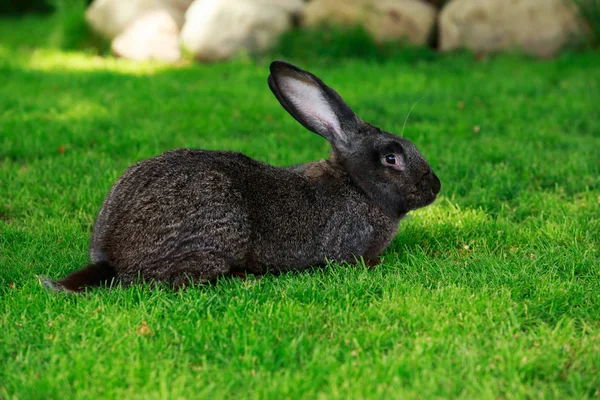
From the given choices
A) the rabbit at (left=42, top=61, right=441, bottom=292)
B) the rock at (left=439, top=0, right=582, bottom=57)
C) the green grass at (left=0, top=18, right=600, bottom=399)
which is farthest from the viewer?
the rock at (left=439, top=0, right=582, bottom=57)

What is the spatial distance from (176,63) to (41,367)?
29.8 feet

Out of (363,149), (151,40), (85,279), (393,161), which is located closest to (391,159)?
(393,161)

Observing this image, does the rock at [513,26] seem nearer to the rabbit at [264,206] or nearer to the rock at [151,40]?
the rock at [151,40]

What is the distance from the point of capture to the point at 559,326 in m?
3.72

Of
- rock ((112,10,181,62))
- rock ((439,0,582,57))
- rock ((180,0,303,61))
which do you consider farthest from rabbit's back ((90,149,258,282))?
rock ((439,0,582,57))

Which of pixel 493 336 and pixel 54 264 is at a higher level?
pixel 493 336

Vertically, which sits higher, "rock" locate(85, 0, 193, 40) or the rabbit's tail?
"rock" locate(85, 0, 193, 40)

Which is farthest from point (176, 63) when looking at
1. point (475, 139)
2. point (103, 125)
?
point (475, 139)

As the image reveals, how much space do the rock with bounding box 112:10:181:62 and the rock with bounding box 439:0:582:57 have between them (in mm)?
4512

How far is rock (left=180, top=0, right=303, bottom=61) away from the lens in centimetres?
1177

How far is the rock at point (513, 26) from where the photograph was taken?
447 inches

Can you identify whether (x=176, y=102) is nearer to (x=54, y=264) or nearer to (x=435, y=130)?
(x=435, y=130)

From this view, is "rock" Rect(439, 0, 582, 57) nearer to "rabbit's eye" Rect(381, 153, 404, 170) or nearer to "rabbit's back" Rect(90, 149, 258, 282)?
"rabbit's eye" Rect(381, 153, 404, 170)

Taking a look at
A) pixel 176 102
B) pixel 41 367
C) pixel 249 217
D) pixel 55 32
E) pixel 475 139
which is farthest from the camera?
pixel 55 32
